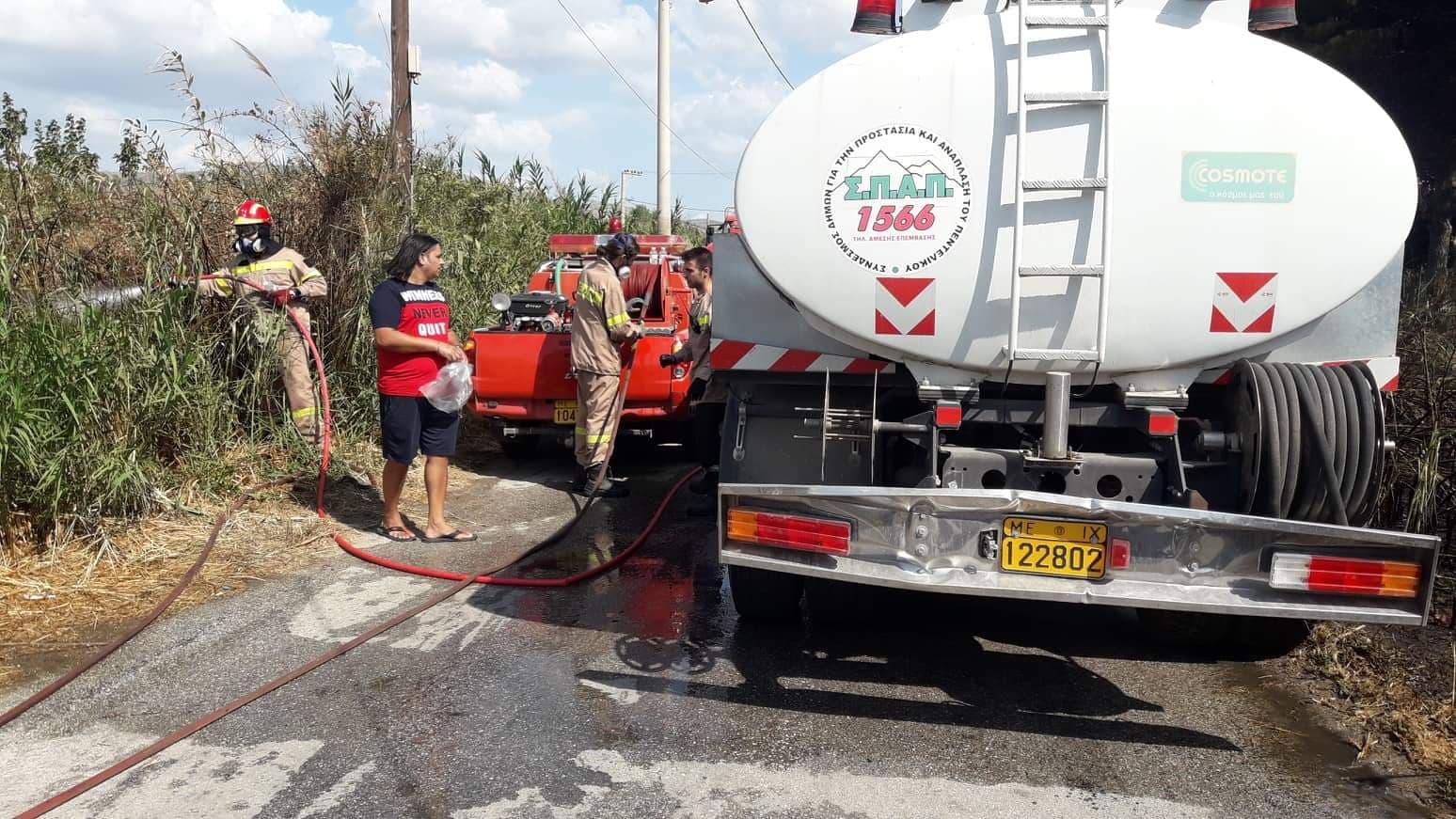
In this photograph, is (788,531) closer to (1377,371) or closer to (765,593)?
(765,593)

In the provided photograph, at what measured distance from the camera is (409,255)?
6.23m

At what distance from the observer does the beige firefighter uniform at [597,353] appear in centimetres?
783

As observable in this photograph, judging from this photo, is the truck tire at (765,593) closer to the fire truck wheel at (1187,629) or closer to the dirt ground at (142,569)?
the fire truck wheel at (1187,629)

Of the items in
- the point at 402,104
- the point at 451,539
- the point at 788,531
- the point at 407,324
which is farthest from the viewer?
the point at 402,104

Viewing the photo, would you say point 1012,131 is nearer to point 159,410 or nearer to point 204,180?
point 159,410

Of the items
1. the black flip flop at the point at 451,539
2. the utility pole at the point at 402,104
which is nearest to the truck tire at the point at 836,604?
the black flip flop at the point at 451,539

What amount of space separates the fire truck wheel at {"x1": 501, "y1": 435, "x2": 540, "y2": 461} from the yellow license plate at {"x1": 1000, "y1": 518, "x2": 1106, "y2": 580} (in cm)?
587

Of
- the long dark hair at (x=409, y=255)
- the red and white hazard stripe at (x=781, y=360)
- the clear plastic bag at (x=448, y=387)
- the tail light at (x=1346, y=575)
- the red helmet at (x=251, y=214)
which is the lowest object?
the tail light at (x=1346, y=575)

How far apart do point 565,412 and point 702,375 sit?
1.27m

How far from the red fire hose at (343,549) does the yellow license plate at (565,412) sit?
0.61 metres

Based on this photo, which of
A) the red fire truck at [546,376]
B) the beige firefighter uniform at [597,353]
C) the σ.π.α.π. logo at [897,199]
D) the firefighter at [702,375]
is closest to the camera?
the σ.π.α.π. logo at [897,199]

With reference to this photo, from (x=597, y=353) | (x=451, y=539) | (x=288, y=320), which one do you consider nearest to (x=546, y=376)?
(x=597, y=353)

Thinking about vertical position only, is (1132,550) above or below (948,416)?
below

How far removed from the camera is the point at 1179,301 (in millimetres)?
3742
